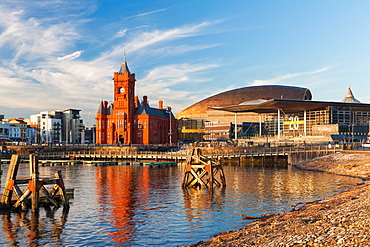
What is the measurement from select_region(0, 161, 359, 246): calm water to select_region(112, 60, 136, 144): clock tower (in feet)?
239

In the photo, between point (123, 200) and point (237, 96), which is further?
point (237, 96)

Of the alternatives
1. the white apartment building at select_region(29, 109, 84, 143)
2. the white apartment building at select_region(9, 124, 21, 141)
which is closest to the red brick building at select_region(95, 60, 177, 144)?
the white apartment building at select_region(29, 109, 84, 143)

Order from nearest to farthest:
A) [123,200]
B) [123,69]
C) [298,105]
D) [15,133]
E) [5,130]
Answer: [123,200], [298,105], [123,69], [5,130], [15,133]

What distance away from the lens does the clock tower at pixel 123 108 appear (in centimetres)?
11644

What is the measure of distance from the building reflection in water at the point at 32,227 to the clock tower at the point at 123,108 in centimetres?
8882

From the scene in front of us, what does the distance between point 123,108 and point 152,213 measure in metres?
92.3

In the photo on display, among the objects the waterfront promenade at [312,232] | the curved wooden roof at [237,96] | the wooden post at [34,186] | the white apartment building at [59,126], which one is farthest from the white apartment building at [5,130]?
the waterfront promenade at [312,232]

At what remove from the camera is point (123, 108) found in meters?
117

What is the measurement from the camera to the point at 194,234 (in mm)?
21344

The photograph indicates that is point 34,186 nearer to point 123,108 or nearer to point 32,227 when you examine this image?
point 32,227

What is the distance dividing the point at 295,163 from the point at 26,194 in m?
53.3

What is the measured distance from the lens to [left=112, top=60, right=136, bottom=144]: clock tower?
116 meters

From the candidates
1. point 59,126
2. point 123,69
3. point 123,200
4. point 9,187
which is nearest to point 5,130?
point 59,126

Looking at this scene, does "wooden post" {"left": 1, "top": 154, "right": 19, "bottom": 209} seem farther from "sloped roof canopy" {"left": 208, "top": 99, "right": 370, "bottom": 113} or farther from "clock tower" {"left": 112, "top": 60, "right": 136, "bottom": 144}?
"clock tower" {"left": 112, "top": 60, "right": 136, "bottom": 144}
